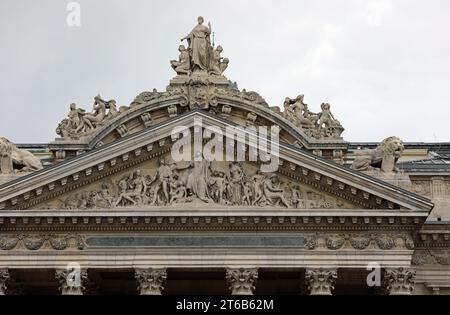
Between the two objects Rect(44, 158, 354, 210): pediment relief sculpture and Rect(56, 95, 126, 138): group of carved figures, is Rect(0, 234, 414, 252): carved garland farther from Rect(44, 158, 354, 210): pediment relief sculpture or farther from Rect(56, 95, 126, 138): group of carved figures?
Rect(56, 95, 126, 138): group of carved figures

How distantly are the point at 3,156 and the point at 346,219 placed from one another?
13904mm

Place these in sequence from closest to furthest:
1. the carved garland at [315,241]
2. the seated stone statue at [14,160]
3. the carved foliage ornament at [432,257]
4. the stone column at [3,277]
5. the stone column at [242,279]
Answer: the stone column at [242,279], the stone column at [3,277], the carved garland at [315,241], the seated stone statue at [14,160], the carved foliage ornament at [432,257]

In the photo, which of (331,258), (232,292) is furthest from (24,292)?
(331,258)

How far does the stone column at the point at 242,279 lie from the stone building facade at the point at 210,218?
4 cm

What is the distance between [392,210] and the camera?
46.1 metres

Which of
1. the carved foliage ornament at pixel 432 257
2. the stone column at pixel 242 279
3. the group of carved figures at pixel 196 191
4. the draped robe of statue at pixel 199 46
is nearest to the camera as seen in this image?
the stone column at pixel 242 279

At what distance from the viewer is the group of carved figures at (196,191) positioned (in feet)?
153

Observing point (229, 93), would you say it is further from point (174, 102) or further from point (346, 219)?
point (346, 219)

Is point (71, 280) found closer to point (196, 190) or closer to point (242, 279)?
point (196, 190)

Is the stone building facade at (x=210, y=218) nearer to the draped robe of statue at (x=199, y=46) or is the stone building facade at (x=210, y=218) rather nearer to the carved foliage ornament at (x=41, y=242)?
the carved foliage ornament at (x=41, y=242)

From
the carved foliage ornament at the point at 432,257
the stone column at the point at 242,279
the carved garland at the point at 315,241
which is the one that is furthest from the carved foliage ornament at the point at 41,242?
the carved foliage ornament at the point at 432,257

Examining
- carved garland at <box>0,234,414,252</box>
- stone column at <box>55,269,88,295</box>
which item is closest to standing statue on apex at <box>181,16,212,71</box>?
carved garland at <box>0,234,414,252</box>

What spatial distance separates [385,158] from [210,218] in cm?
778

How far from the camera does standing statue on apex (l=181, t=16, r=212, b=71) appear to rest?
5441 cm
